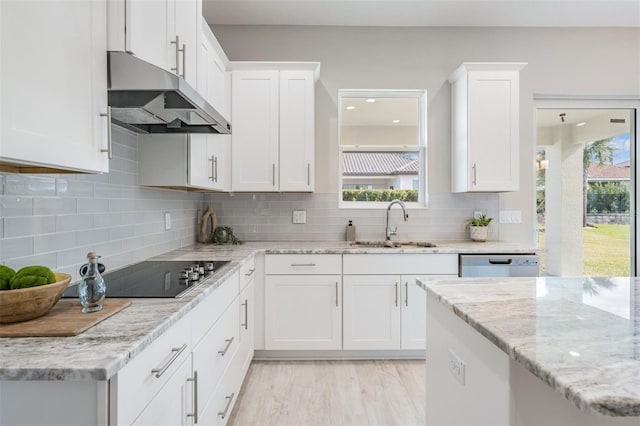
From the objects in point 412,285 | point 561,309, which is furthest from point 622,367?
point 412,285

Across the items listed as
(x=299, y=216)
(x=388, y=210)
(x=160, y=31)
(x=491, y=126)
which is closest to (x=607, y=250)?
(x=491, y=126)

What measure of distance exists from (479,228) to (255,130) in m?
2.15

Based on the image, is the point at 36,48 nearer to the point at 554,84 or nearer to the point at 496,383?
the point at 496,383

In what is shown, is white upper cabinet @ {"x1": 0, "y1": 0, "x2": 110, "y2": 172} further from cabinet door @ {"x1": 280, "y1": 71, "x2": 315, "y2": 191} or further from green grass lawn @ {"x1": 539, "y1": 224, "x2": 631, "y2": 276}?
green grass lawn @ {"x1": 539, "y1": 224, "x2": 631, "y2": 276}

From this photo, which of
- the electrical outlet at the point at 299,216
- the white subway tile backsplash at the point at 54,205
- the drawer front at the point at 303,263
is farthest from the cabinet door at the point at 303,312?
the white subway tile backsplash at the point at 54,205

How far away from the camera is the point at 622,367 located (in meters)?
0.72

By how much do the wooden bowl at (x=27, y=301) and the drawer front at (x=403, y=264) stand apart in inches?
80.5

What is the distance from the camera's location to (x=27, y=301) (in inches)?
38.1

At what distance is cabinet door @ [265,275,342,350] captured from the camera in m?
2.82

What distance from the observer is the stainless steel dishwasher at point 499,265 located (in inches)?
110

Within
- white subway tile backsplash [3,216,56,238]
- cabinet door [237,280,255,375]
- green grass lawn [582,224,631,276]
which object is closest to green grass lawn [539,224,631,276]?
green grass lawn [582,224,631,276]

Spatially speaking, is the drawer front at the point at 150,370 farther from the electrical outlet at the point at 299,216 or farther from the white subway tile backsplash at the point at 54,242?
the electrical outlet at the point at 299,216

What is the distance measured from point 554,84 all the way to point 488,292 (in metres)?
3.10

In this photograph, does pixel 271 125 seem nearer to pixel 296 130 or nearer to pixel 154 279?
pixel 296 130
